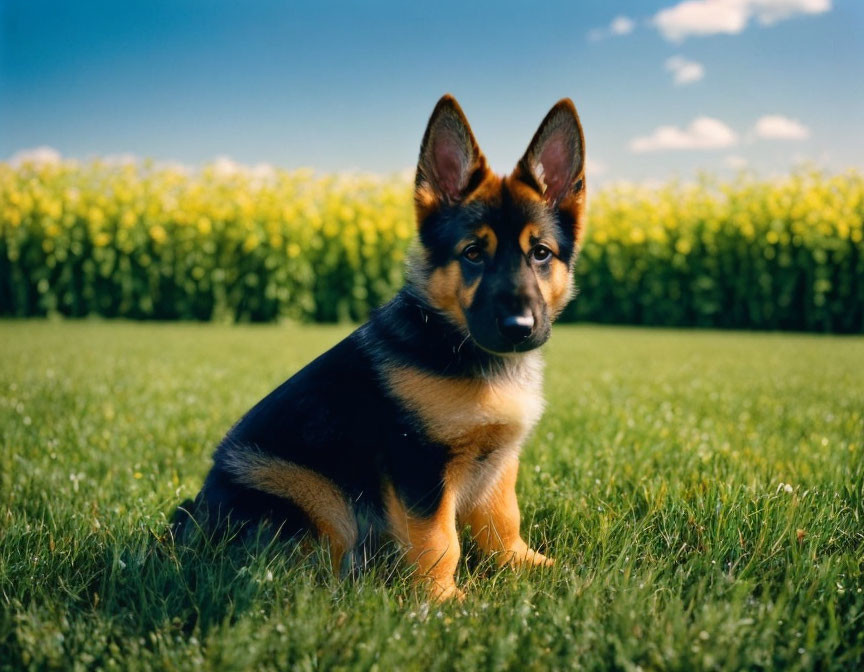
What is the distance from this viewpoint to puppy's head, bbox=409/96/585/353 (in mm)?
2867

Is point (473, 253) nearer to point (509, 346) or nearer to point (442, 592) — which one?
point (509, 346)

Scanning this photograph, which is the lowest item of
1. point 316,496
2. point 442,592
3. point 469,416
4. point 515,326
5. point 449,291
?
point 442,592

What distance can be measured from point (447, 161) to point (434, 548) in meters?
1.72

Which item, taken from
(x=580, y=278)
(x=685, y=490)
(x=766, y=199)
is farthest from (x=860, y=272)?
(x=685, y=490)

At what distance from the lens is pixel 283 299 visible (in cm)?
1786

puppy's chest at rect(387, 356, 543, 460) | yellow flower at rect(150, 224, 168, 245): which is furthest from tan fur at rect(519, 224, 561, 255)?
yellow flower at rect(150, 224, 168, 245)

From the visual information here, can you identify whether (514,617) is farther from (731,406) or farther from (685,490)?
(731,406)

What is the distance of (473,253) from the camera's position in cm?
303

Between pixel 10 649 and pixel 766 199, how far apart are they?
20396 millimetres

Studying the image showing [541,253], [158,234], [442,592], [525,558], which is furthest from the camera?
[158,234]

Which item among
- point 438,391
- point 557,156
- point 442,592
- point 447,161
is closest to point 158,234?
point 447,161

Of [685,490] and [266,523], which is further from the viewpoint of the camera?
[685,490]

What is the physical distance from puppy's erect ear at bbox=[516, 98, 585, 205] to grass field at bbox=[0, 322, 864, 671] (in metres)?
1.58

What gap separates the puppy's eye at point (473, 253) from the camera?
9.90 feet
